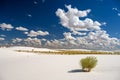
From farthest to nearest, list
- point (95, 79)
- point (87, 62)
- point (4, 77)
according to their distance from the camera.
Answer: point (87, 62) < point (4, 77) < point (95, 79)

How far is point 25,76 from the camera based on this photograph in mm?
Result: 13312

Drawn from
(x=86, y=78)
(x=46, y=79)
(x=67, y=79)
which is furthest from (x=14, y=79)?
(x=86, y=78)

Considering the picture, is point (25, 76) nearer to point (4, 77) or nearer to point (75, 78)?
point (4, 77)

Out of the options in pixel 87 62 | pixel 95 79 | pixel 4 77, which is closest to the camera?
pixel 95 79

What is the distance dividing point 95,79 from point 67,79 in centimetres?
162

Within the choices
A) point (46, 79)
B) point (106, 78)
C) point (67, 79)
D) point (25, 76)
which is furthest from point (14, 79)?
point (106, 78)

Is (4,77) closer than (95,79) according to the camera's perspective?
No

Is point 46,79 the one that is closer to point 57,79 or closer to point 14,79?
point 57,79

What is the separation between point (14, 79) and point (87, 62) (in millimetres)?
5525

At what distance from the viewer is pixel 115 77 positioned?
12859mm

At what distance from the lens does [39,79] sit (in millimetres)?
12359

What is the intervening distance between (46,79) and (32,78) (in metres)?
0.90

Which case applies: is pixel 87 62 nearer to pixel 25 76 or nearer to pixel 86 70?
pixel 86 70

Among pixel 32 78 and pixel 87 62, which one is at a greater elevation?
pixel 87 62
